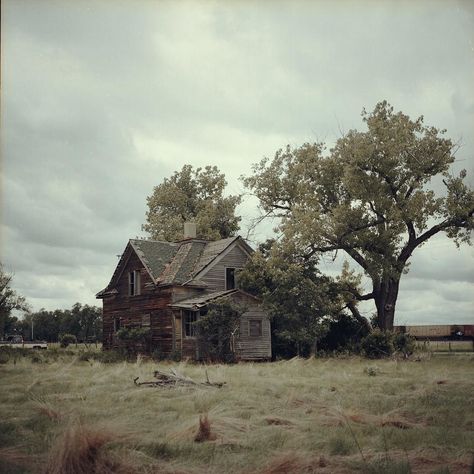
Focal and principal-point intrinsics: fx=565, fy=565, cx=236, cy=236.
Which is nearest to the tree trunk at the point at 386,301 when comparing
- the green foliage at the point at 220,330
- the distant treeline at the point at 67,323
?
the green foliage at the point at 220,330

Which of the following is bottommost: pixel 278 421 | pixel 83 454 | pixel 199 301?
pixel 278 421

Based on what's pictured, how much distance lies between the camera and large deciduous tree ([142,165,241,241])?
154ft

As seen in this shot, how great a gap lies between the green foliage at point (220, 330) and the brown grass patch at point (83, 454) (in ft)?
75.1

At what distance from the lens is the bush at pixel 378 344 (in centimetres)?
3156

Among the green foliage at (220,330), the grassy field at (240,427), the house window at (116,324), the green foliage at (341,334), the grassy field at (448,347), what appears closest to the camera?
the grassy field at (240,427)

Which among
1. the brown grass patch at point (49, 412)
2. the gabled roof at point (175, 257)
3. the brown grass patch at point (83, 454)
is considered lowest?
the brown grass patch at point (49, 412)

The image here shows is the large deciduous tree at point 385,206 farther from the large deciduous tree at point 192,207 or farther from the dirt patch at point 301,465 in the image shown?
the dirt patch at point 301,465

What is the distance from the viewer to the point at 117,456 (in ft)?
24.2

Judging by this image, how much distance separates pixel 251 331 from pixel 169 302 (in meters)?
5.03

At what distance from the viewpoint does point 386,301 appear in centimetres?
3600

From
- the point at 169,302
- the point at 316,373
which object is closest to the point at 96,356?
the point at 169,302

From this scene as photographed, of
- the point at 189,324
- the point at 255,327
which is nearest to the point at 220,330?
the point at 189,324

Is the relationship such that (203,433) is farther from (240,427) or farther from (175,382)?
(175,382)

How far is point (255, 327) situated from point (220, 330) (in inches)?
112
